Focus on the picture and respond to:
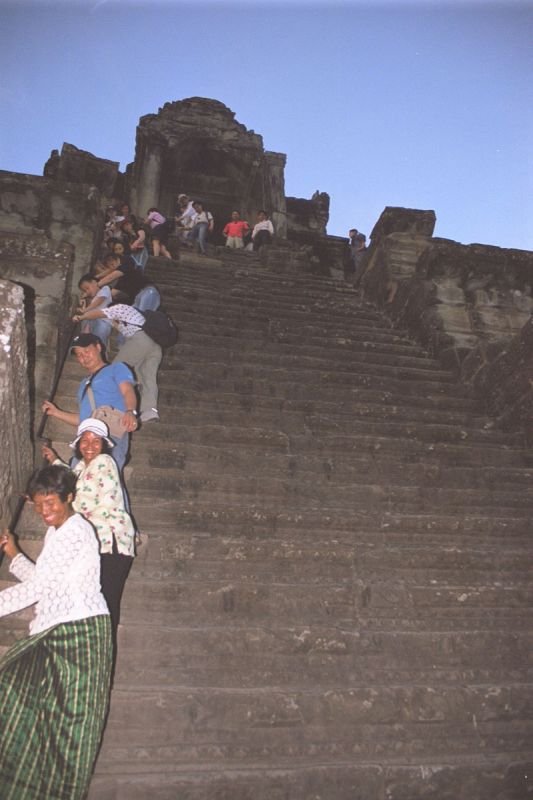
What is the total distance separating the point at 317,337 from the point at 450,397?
191 centimetres

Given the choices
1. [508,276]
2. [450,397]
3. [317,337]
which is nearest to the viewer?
[450,397]

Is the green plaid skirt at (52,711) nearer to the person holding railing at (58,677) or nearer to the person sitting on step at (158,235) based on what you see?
the person holding railing at (58,677)

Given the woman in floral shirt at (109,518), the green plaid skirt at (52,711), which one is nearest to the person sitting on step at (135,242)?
the woman in floral shirt at (109,518)

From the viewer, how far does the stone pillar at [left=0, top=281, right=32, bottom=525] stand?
2.63 metres

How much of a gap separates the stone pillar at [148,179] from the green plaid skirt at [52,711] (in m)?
15.6

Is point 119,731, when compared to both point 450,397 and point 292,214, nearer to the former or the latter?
point 450,397

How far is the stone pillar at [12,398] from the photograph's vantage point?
103 inches

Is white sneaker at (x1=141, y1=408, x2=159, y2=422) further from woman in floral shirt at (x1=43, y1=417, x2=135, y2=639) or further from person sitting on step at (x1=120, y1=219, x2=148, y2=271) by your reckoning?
person sitting on step at (x1=120, y1=219, x2=148, y2=271)

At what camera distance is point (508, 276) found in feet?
26.6

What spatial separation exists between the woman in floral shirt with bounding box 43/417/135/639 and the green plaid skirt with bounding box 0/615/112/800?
1.70ft

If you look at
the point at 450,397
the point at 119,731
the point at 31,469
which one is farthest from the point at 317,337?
the point at 119,731

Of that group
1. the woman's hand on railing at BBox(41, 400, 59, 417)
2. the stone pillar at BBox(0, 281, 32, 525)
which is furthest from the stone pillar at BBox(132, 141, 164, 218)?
the stone pillar at BBox(0, 281, 32, 525)

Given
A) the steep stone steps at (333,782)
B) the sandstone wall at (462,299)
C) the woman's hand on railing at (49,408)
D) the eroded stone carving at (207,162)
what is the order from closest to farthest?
the steep stone steps at (333,782) < the woman's hand on railing at (49,408) < the sandstone wall at (462,299) < the eroded stone carving at (207,162)

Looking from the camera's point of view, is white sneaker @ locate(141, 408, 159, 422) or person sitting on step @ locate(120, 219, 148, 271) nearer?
white sneaker @ locate(141, 408, 159, 422)
